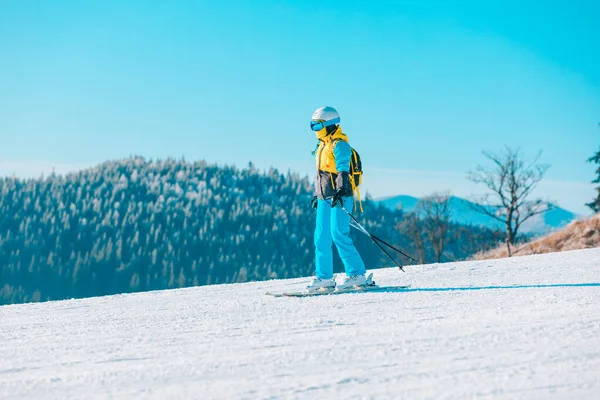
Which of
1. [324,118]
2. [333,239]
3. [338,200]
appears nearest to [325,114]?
[324,118]

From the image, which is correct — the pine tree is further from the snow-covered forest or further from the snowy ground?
the snow-covered forest

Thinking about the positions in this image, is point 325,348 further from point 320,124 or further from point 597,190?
point 597,190

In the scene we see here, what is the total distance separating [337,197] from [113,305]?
270cm

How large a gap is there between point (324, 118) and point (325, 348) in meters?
3.85

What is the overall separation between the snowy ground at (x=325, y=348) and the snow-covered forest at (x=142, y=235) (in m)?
86.1

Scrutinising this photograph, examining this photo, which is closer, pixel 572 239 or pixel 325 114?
pixel 325 114

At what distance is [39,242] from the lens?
121 m

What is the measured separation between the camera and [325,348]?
130 inches

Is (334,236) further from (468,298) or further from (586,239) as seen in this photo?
(586,239)

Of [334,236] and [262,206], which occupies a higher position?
[262,206]

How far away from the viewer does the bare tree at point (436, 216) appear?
47.6 metres

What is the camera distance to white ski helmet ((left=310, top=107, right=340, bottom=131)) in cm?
676

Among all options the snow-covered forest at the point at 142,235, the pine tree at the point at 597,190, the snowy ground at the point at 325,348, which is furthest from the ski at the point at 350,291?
the snow-covered forest at the point at 142,235

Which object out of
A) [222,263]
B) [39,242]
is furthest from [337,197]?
[39,242]
